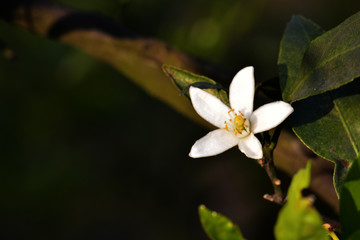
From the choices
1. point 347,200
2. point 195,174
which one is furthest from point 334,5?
point 347,200

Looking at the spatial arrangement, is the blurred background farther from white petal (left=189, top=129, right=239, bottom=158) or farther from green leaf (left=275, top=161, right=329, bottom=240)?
green leaf (left=275, top=161, right=329, bottom=240)

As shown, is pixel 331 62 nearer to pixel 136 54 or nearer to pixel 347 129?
pixel 347 129

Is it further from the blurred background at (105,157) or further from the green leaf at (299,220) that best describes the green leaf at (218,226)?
the blurred background at (105,157)

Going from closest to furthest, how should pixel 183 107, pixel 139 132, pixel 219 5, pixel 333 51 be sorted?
pixel 333 51 → pixel 183 107 → pixel 219 5 → pixel 139 132

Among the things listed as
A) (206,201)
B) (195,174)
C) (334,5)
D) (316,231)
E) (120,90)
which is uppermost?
(120,90)

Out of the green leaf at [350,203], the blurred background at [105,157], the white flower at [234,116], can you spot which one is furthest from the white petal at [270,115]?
the blurred background at [105,157]

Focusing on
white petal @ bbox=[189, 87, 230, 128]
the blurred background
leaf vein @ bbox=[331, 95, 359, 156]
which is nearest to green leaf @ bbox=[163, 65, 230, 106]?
white petal @ bbox=[189, 87, 230, 128]

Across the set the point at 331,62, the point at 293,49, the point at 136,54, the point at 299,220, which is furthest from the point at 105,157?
the point at 299,220

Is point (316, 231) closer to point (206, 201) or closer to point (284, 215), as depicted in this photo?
point (284, 215)
